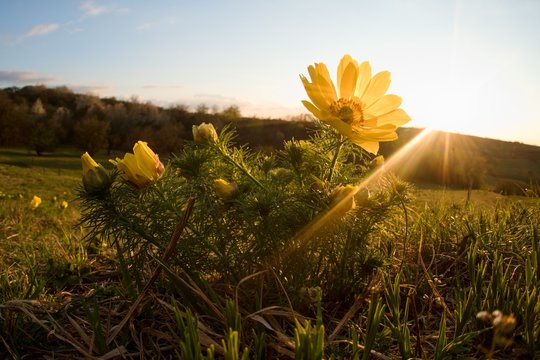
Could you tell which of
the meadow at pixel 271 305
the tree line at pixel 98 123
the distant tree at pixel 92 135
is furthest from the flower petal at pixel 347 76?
the distant tree at pixel 92 135

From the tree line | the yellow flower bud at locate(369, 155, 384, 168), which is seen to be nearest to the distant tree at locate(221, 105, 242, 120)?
the tree line

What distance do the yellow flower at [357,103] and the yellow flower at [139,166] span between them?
1.68 feet

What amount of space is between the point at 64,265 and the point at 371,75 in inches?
64.2

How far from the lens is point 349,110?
133 cm

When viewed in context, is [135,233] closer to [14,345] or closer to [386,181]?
[14,345]

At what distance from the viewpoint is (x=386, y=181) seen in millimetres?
1549

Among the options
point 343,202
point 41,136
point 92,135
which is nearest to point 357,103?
point 343,202

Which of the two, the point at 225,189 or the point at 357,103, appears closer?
the point at 225,189

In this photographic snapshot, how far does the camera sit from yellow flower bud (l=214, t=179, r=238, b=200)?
125 centimetres

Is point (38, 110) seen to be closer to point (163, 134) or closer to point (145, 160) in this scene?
point (163, 134)

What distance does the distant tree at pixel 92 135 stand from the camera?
34.3m

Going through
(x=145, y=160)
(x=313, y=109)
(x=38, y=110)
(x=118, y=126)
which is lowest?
(x=118, y=126)

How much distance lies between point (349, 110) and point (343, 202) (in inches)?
13.5

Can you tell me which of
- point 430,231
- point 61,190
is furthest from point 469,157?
point 430,231
